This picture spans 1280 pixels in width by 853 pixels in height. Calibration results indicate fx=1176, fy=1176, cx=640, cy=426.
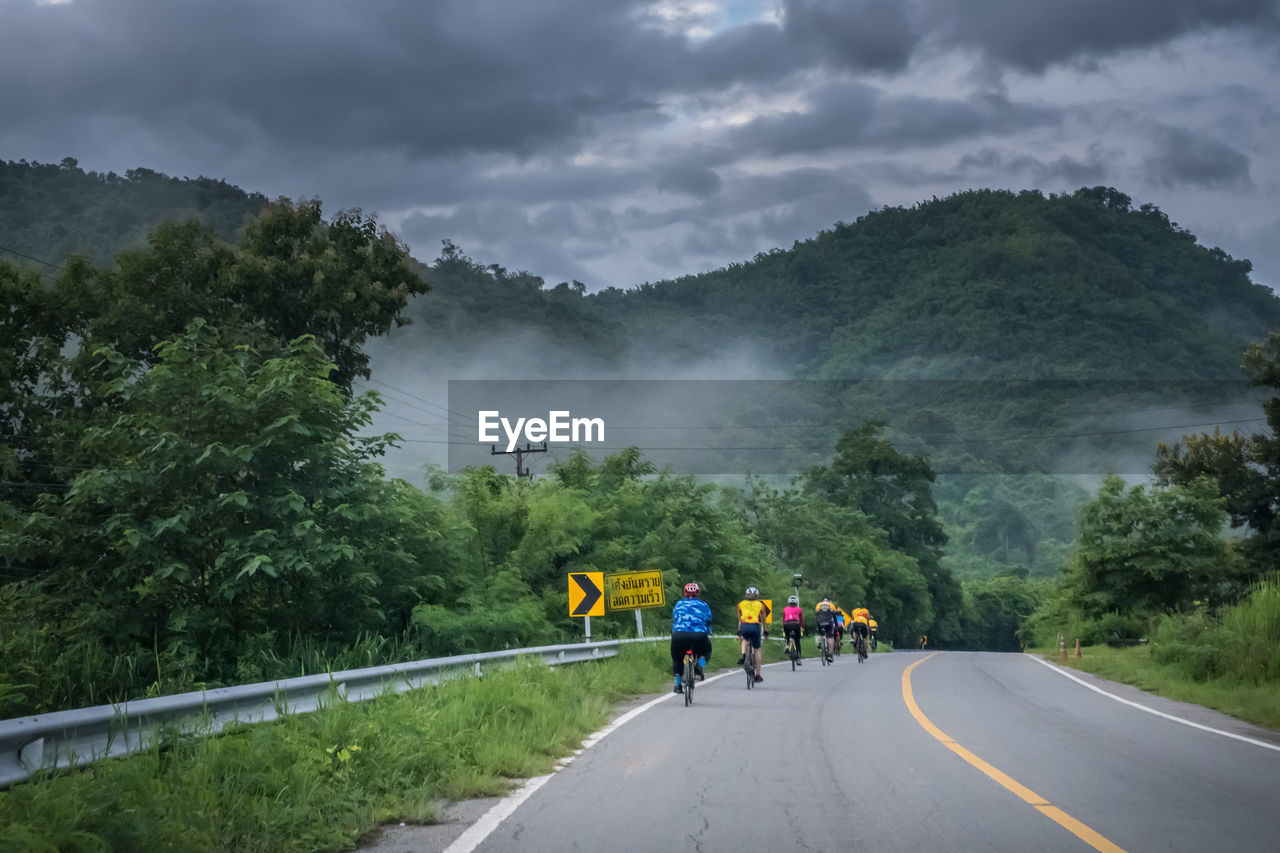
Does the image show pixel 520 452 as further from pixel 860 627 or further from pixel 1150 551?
pixel 1150 551

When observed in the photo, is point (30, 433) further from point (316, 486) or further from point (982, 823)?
point (982, 823)

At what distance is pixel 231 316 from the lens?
1363 inches

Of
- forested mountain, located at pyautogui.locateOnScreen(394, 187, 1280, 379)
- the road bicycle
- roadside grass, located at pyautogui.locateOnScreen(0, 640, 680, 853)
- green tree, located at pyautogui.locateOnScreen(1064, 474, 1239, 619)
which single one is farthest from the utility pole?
forested mountain, located at pyautogui.locateOnScreen(394, 187, 1280, 379)

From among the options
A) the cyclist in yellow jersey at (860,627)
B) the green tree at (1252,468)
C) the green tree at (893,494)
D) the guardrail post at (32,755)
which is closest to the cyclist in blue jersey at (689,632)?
the guardrail post at (32,755)

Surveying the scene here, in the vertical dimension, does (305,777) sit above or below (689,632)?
above

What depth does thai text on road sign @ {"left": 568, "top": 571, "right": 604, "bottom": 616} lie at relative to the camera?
24.4m

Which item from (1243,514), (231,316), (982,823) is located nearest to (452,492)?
(231,316)

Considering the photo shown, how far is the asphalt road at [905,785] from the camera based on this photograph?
24.4 ft

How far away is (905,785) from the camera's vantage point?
9477 millimetres

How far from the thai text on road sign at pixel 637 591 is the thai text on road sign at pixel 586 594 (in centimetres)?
396

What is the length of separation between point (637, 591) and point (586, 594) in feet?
14.2

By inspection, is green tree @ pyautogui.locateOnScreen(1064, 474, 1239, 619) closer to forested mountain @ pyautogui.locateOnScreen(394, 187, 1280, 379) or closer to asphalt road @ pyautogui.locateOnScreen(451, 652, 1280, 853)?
asphalt road @ pyautogui.locateOnScreen(451, 652, 1280, 853)

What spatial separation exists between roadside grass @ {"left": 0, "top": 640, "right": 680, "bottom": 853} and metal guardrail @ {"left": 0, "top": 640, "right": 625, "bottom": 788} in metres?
0.12

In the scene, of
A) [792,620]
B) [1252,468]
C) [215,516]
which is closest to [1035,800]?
[215,516]
